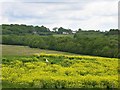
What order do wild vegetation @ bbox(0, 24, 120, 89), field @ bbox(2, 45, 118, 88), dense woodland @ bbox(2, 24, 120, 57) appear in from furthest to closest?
1. dense woodland @ bbox(2, 24, 120, 57)
2. wild vegetation @ bbox(0, 24, 120, 89)
3. field @ bbox(2, 45, 118, 88)

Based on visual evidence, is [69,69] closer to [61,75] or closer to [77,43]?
[61,75]

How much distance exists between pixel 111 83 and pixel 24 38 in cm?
5592

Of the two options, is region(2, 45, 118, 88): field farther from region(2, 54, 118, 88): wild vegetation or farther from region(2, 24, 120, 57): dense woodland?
region(2, 24, 120, 57): dense woodland

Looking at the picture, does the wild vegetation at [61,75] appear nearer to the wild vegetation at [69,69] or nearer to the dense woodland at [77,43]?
the wild vegetation at [69,69]

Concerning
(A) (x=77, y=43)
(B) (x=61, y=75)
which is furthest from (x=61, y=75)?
(A) (x=77, y=43)

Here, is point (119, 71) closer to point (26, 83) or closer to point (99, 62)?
point (99, 62)

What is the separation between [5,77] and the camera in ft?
106

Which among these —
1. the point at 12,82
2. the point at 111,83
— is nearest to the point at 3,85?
the point at 12,82

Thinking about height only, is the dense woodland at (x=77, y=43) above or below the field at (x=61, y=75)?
above

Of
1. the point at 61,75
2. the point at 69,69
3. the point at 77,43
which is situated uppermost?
the point at 77,43

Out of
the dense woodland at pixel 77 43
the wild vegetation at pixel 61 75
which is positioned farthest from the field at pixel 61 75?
the dense woodland at pixel 77 43

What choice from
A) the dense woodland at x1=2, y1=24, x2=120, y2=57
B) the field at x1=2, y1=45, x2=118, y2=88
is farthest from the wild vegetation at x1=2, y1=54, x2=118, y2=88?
the dense woodland at x1=2, y1=24, x2=120, y2=57

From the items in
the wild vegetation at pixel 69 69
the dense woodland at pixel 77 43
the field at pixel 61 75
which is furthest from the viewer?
the dense woodland at pixel 77 43

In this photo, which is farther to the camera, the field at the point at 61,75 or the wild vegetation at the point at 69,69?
the wild vegetation at the point at 69,69
